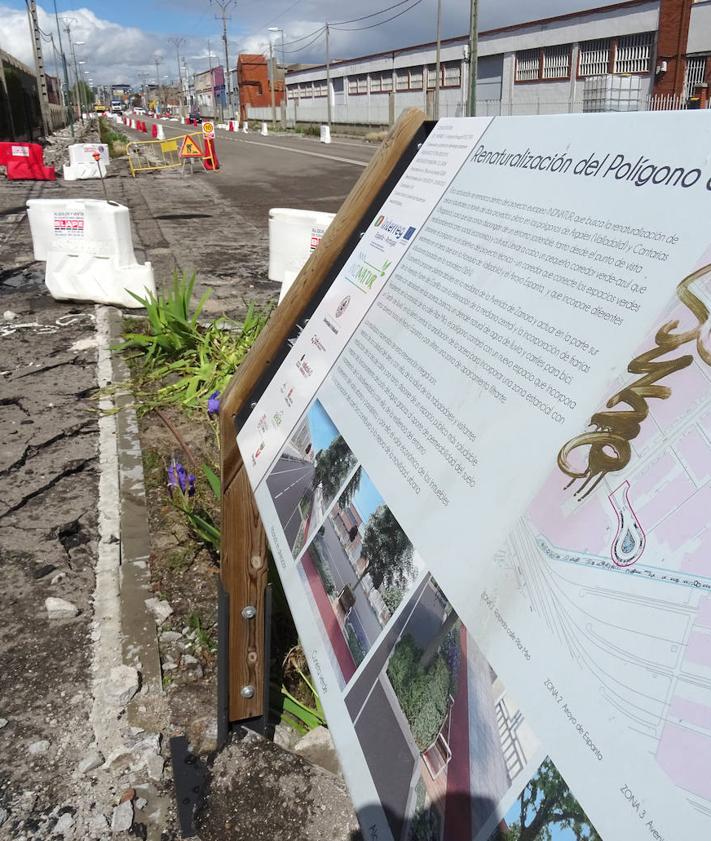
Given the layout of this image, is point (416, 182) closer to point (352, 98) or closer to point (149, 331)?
point (149, 331)

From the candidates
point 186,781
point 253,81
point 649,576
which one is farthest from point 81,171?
point 253,81

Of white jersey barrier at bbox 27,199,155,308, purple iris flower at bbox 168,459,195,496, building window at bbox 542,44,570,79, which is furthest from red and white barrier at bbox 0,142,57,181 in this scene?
building window at bbox 542,44,570,79

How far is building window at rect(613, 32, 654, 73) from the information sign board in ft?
129

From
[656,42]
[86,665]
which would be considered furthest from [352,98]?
[86,665]

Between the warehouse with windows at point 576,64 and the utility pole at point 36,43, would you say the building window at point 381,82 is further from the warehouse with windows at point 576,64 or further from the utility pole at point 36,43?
the utility pole at point 36,43

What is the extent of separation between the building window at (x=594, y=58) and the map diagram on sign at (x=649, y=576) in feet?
137

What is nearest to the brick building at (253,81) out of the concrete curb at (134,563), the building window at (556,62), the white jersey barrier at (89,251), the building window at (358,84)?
the building window at (358,84)

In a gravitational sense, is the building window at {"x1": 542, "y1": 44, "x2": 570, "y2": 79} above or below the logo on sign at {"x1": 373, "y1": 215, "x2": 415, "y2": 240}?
above

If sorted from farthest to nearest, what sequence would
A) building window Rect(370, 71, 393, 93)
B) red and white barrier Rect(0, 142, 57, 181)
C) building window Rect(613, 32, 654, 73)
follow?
building window Rect(370, 71, 393, 93), building window Rect(613, 32, 654, 73), red and white barrier Rect(0, 142, 57, 181)

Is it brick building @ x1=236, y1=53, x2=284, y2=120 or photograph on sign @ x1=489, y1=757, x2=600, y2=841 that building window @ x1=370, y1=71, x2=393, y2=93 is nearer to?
Answer: brick building @ x1=236, y1=53, x2=284, y2=120

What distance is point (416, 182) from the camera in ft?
6.05

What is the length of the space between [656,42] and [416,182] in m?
38.2

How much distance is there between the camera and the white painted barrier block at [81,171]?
69.6ft

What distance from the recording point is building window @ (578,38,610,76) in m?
36.6
